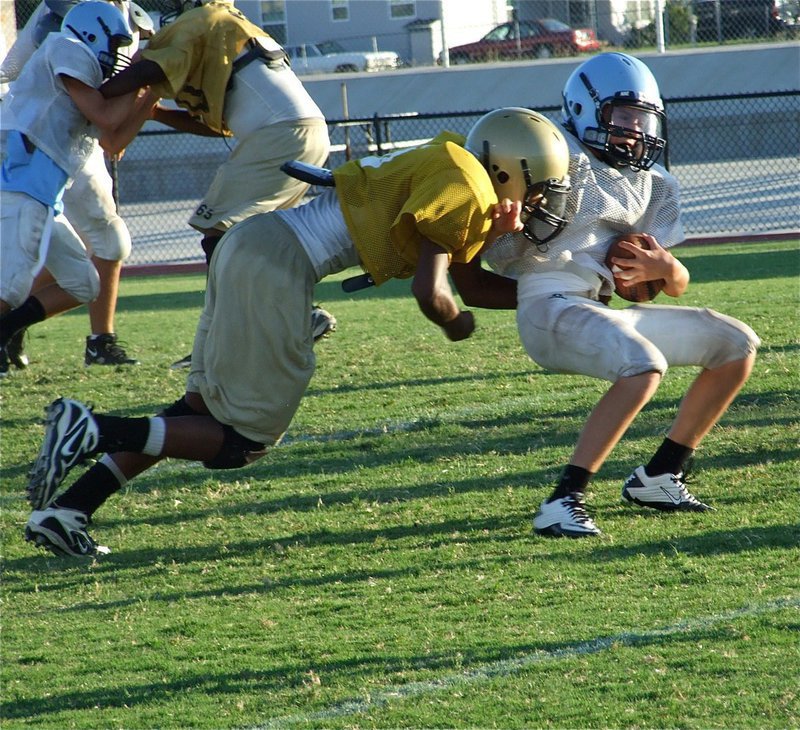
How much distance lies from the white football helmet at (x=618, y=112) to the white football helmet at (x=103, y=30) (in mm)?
2536

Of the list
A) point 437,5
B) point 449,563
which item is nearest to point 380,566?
point 449,563

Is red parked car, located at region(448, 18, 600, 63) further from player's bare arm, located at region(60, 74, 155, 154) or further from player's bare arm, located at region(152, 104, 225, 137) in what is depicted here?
player's bare arm, located at region(60, 74, 155, 154)

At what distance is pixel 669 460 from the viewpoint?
14.3 ft

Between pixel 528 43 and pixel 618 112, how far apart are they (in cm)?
2329

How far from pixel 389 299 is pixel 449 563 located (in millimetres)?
6540

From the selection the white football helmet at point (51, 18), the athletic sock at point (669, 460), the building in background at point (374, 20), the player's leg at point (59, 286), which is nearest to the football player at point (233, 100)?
the white football helmet at point (51, 18)

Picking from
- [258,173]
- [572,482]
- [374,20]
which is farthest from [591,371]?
[374,20]

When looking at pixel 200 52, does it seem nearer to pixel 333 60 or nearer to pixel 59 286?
pixel 59 286

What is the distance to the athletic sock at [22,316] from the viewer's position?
6488 mm

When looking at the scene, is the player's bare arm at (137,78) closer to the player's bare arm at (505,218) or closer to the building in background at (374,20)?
the player's bare arm at (505,218)

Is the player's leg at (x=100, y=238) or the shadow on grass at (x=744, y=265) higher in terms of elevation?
the player's leg at (x=100, y=238)

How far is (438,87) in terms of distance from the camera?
26.1 metres

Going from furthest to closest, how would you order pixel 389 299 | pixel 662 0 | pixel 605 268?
pixel 662 0 → pixel 389 299 → pixel 605 268

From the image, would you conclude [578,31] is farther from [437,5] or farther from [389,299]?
[389,299]
